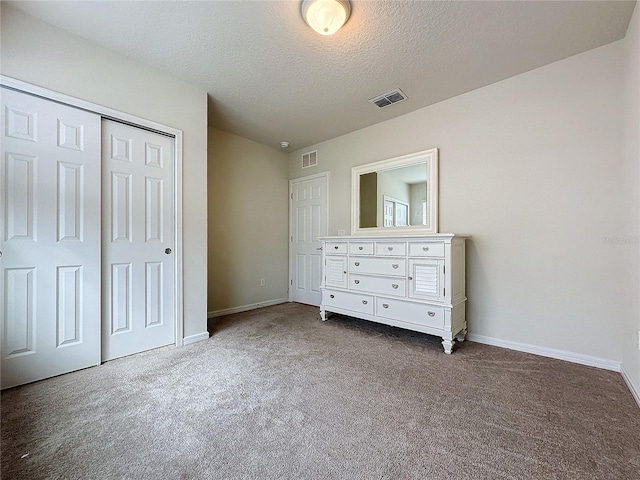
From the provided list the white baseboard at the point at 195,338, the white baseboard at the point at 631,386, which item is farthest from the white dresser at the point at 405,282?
the white baseboard at the point at 195,338

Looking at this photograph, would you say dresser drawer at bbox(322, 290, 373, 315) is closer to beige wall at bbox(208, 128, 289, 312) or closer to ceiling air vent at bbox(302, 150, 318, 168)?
beige wall at bbox(208, 128, 289, 312)

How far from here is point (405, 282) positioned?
2734 millimetres

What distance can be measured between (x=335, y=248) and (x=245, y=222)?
1555mm

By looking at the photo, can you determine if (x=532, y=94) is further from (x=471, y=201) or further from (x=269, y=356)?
(x=269, y=356)

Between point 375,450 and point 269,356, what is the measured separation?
50.5 inches

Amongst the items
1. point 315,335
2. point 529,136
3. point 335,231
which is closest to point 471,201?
point 529,136

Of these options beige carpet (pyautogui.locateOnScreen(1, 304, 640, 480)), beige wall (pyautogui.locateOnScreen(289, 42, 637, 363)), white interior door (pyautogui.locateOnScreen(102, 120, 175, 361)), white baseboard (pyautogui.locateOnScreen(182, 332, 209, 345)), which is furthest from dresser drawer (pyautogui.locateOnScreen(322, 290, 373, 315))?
white interior door (pyautogui.locateOnScreen(102, 120, 175, 361))

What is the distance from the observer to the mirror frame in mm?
3008

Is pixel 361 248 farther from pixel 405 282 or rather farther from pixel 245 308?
pixel 245 308

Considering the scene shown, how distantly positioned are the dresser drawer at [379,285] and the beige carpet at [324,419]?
63 centimetres

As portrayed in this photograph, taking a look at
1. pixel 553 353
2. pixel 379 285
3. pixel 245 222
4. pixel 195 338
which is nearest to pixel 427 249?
pixel 379 285

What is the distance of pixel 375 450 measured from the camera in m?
1.29

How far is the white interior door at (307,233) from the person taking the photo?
4.22 m

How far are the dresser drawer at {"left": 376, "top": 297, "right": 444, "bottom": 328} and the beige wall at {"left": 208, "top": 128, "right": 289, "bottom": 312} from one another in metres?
2.08
